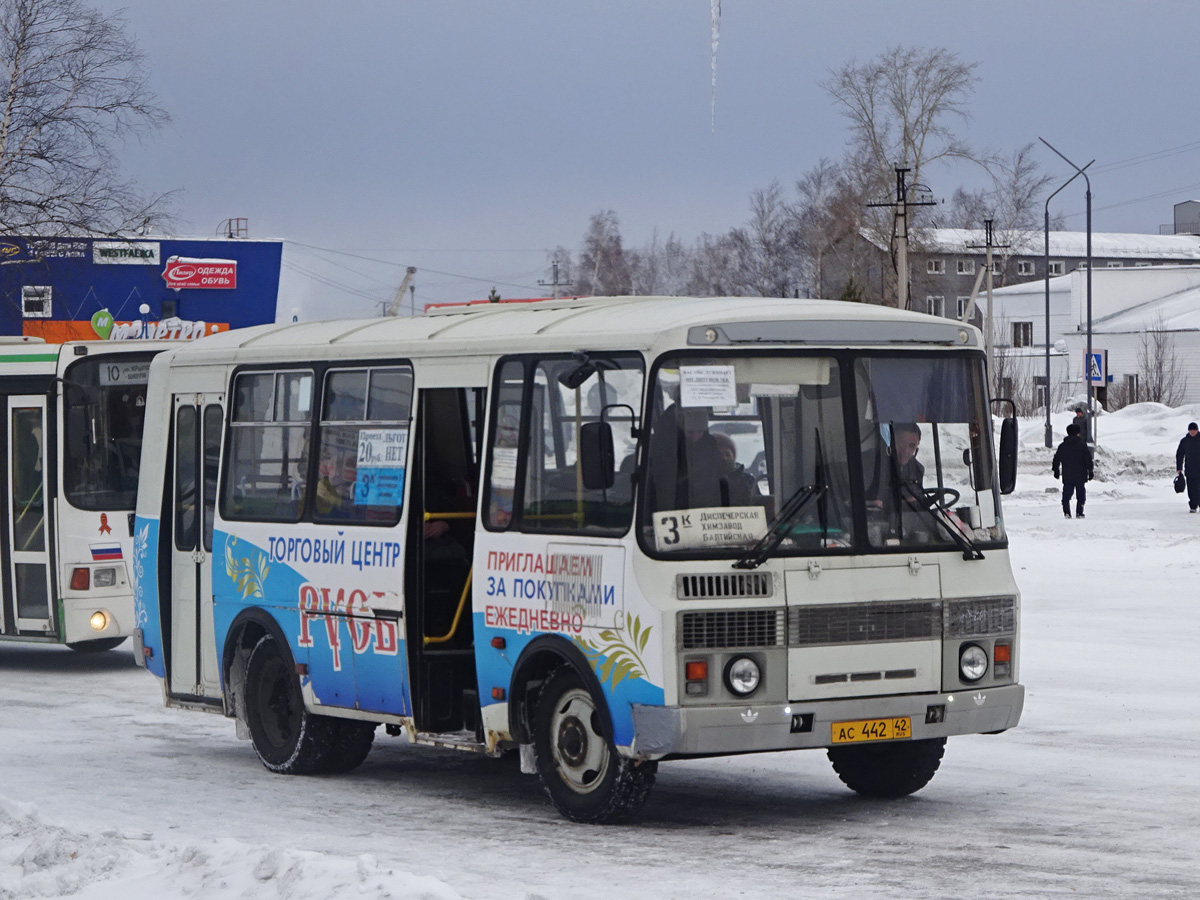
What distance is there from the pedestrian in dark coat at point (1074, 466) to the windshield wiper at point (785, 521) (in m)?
27.0

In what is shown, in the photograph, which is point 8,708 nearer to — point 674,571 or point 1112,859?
point 674,571

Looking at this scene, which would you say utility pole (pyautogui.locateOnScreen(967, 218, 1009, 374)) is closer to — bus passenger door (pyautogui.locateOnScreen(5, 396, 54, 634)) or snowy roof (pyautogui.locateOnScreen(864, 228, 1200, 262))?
snowy roof (pyautogui.locateOnScreen(864, 228, 1200, 262))

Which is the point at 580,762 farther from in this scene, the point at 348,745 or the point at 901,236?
the point at 901,236

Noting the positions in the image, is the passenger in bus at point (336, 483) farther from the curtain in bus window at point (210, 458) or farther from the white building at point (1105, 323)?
the white building at point (1105, 323)

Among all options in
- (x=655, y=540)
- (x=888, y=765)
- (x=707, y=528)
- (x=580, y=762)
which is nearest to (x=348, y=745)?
(x=580, y=762)

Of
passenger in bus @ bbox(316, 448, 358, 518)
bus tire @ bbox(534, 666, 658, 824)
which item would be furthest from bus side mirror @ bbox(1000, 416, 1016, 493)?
passenger in bus @ bbox(316, 448, 358, 518)

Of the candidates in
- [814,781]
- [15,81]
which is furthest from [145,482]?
[15,81]

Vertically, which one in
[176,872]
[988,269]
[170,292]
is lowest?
[176,872]

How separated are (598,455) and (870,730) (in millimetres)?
1828

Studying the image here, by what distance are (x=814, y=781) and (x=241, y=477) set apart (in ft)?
12.9

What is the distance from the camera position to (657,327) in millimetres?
9062

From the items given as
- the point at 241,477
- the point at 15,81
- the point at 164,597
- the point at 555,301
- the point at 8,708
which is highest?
the point at 15,81

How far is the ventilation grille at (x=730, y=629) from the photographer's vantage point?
28.9 feet

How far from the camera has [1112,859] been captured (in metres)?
8.38
